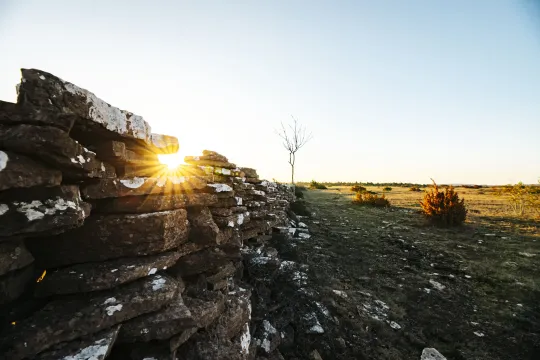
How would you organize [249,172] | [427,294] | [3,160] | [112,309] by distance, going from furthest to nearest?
[249,172]
[427,294]
[112,309]
[3,160]

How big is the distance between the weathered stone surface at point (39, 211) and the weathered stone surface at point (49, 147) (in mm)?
152

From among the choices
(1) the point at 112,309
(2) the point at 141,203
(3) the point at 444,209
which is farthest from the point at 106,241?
(3) the point at 444,209

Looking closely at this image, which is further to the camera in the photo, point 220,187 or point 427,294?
point 427,294

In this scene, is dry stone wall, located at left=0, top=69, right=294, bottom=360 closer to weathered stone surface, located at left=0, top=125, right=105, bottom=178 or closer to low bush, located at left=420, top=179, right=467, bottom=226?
weathered stone surface, located at left=0, top=125, right=105, bottom=178

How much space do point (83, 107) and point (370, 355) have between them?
4059 mm

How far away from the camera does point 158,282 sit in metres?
2.17

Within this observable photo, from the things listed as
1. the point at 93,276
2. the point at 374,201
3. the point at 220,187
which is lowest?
the point at 374,201

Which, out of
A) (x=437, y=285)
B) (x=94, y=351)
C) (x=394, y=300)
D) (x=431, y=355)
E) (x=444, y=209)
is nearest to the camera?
(x=94, y=351)

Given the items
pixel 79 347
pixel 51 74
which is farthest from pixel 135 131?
pixel 79 347

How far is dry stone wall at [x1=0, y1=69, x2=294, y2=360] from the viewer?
1503 millimetres

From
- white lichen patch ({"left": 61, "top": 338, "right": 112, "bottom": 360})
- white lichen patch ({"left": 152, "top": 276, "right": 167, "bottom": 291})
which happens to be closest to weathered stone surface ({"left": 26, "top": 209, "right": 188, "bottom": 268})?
white lichen patch ({"left": 152, "top": 276, "right": 167, "bottom": 291})

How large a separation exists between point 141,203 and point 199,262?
101cm

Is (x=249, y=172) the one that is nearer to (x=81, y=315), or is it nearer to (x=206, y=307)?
(x=206, y=307)

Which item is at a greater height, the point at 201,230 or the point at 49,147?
the point at 49,147
